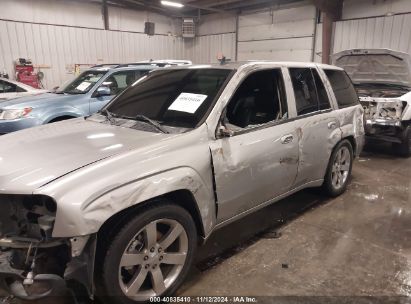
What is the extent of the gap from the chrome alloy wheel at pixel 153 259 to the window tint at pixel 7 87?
25.0 feet

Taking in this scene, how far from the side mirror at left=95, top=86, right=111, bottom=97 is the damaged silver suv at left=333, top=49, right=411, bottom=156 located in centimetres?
462

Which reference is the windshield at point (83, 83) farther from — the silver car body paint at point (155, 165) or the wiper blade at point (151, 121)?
the wiper blade at point (151, 121)

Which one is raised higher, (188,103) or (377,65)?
(377,65)

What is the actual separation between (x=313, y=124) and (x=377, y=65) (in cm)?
421

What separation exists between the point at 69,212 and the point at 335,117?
2999mm

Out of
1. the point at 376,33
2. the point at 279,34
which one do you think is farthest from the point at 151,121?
the point at 279,34

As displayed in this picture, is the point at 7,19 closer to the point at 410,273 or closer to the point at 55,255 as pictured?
the point at 55,255

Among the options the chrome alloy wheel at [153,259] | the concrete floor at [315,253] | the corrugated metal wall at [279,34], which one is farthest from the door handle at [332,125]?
the corrugated metal wall at [279,34]

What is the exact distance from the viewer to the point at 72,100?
5547 millimetres

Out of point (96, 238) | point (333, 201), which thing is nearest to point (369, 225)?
point (333, 201)

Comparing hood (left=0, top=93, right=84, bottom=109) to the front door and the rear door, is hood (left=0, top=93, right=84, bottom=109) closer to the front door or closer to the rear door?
the front door

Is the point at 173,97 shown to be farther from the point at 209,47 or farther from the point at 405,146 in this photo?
the point at 209,47

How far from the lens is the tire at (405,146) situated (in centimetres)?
595

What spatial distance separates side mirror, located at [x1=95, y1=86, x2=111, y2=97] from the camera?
5.77 m
